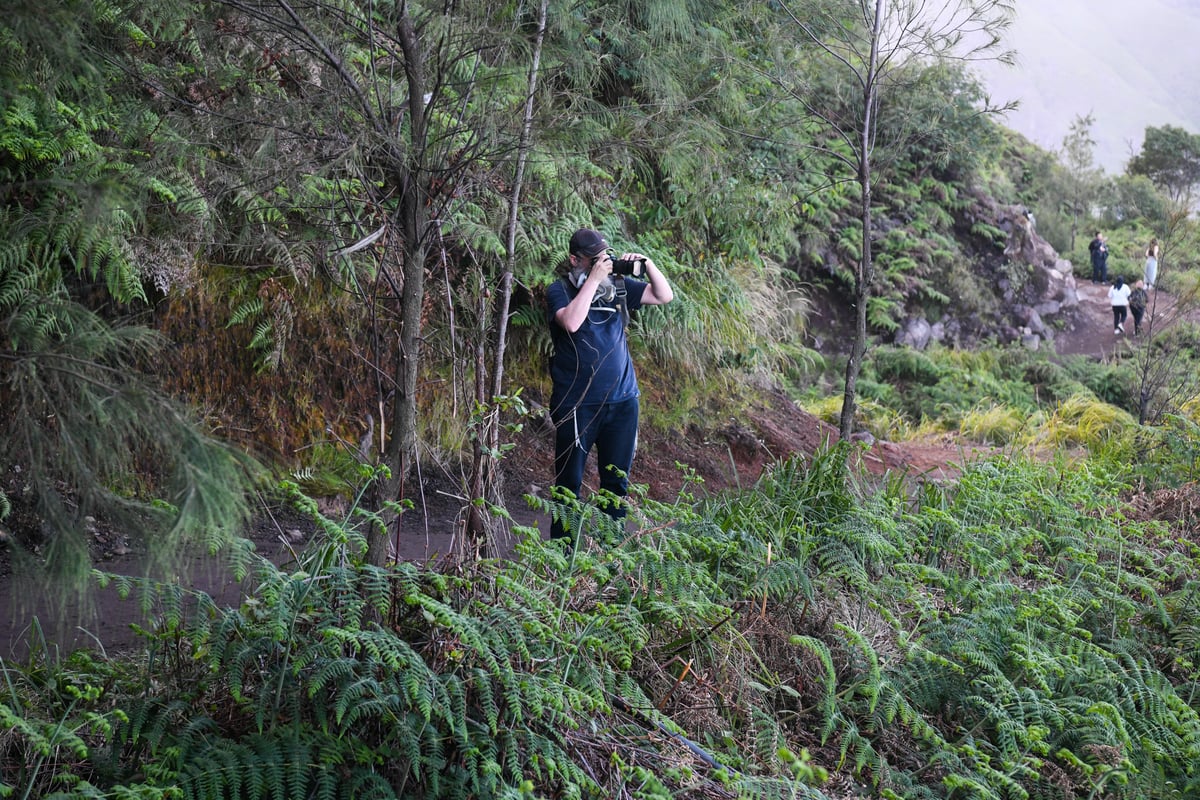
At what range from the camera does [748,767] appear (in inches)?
139

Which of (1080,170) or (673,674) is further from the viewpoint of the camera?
(1080,170)

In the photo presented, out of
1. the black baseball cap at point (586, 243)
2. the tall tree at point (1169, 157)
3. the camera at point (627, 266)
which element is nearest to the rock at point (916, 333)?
the camera at point (627, 266)

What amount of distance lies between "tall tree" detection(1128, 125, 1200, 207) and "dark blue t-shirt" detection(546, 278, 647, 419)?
108 ft

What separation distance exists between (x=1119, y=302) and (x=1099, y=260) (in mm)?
4900

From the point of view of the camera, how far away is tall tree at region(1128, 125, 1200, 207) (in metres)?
32.2

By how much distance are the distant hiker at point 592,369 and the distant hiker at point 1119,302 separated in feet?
61.1

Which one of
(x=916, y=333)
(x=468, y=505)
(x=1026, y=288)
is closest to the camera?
(x=468, y=505)

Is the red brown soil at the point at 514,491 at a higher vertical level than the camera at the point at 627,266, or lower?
lower

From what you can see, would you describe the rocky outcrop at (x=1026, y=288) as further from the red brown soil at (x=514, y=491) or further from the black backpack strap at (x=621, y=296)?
the black backpack strap at (x=621, y=296)

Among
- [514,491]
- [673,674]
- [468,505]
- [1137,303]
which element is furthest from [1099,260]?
[468,505]

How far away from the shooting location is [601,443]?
17.8 feet

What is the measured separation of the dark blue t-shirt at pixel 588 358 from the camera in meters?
5.22

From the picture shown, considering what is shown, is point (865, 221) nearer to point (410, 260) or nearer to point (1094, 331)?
point (410, 260)

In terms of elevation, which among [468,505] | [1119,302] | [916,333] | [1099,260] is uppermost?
[1099,260]
